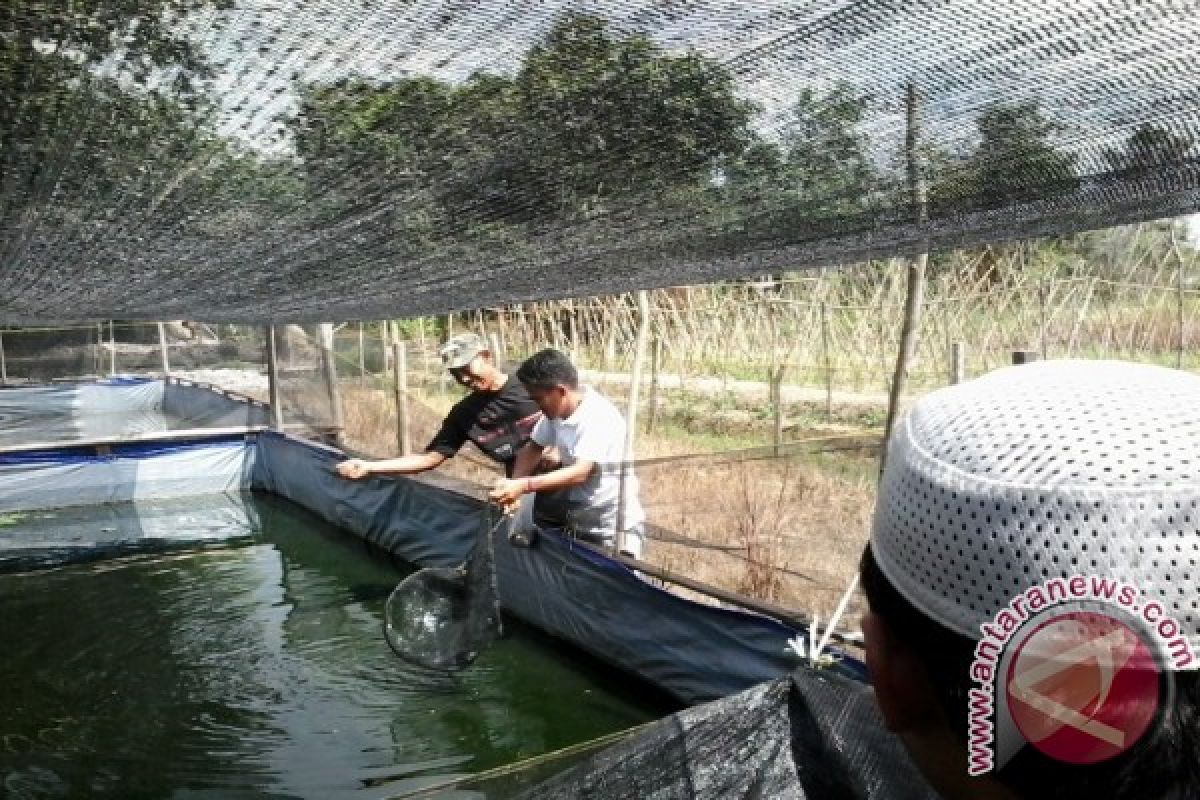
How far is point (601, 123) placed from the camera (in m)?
1.85

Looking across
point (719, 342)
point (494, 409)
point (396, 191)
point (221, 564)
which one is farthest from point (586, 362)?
point (396, 191)

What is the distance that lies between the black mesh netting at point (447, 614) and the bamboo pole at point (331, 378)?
434cm

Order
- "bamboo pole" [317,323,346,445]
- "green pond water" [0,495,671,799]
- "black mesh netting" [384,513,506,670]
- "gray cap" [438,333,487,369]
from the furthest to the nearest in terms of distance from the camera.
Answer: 1. "bamboo pole" [317,323,346,445]
2. "gray cap" [438,333,487,369]
3. "black mesh netting" [384,513,506,670]
4. "green pond water" [0,495,671,799]

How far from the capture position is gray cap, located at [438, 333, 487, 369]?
163 inches

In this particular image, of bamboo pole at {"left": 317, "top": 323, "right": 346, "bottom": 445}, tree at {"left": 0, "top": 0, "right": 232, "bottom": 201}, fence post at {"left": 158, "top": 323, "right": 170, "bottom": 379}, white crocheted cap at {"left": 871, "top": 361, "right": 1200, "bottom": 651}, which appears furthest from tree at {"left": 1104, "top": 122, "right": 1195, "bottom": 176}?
fence post at {"left": 158, "top": 323, "right": 170, "bottom": 379}

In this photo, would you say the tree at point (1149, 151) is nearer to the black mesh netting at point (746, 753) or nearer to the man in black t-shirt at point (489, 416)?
the black mesh netting at point (746, 753)

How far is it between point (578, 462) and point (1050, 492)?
325 centimetres

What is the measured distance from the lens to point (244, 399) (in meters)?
9.92

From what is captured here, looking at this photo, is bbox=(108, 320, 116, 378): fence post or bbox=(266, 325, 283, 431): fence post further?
bbox=(108, 320, 116, 378): fence post

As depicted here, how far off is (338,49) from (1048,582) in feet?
4.83

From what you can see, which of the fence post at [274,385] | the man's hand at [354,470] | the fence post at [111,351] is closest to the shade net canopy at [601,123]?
the man's hand at [354,470]

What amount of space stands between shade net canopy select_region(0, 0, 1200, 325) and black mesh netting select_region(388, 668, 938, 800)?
1037mm

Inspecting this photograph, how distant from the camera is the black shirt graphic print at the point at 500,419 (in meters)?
4.43

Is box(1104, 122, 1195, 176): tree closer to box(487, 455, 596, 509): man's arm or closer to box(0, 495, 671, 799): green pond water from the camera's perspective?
box(487, 455, 596, 509): man's arm
